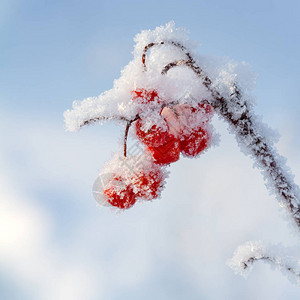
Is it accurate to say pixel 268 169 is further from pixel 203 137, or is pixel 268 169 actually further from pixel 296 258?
pixel 296 258

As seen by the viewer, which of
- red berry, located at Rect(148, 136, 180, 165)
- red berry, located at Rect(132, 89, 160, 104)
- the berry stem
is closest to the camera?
the berry stem

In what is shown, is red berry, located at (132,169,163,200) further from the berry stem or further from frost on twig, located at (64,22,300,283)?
the berry stem

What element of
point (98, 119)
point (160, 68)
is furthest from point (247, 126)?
point (98, 119)

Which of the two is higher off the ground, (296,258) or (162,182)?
(162,182)

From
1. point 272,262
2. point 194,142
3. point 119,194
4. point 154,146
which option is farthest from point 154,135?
point 272,262

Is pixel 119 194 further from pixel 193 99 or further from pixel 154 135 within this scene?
pixel 193 99

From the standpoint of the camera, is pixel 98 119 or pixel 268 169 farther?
pixel 98 119

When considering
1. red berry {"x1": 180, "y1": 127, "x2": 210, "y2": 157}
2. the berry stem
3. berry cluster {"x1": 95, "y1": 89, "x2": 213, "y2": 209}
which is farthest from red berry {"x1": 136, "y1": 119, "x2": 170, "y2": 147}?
the berry stem
